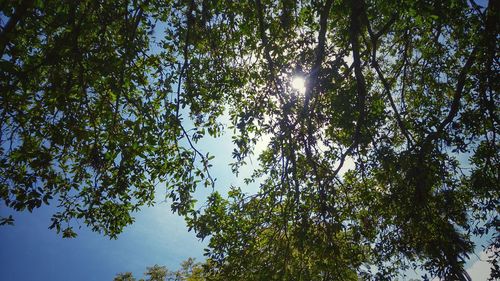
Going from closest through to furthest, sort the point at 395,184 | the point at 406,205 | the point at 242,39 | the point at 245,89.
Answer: the point at 406,205, the point at 395,184, the point at 242,39, the point at 245,89

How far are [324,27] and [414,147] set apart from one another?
3.43m

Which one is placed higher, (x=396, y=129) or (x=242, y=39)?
(x=242, y=39)

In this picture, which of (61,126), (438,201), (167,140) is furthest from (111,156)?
(438,201)

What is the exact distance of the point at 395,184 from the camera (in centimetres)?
739

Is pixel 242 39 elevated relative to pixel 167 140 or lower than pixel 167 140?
elevated

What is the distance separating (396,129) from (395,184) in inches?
81.4

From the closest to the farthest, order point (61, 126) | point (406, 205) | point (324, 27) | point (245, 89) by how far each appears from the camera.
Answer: point (61, 126), point (324, 27), point (406, 205), point (245, 89)

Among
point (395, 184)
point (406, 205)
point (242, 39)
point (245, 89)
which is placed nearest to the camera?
point (406, 205)

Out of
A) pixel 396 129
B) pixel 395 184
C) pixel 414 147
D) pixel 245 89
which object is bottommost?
pixel 395 184

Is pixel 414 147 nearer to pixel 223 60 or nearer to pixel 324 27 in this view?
pixel 324 27

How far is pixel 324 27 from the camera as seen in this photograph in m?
6.46

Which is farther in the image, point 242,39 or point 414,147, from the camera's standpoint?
point 242,39

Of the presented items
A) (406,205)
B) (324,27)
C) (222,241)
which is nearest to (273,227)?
(222,241)

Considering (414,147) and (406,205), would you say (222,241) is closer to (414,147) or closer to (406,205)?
(406,205)
